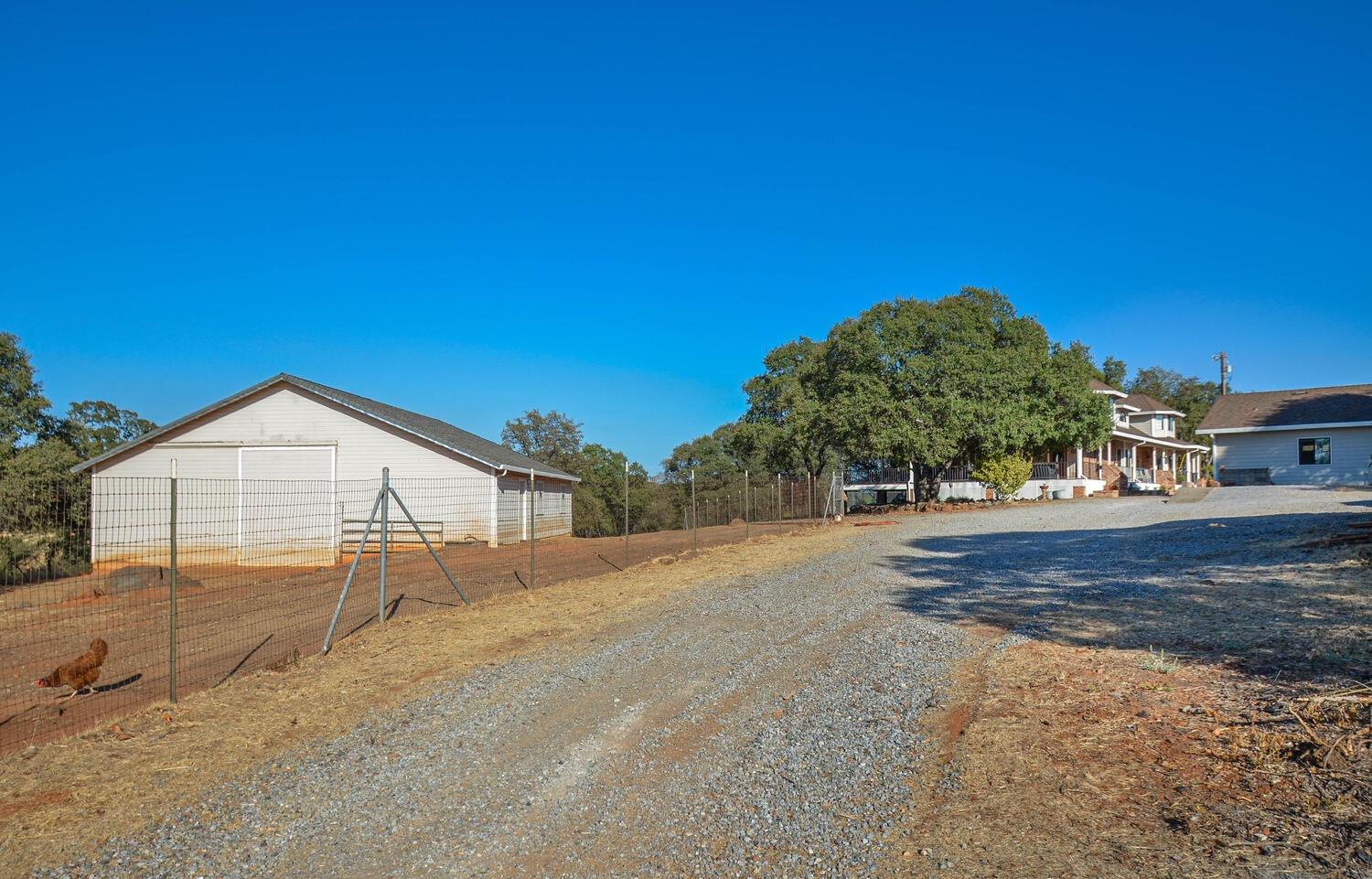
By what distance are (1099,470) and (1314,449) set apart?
27.8 ft

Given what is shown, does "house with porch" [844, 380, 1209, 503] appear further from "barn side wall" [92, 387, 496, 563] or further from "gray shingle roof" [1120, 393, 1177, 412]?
"barn side wall" [92, 387, 496, 563]

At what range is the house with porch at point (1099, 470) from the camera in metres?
35.7

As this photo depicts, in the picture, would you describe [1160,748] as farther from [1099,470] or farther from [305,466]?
Result: [1099,470]

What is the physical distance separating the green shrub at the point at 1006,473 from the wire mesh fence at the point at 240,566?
9787mm

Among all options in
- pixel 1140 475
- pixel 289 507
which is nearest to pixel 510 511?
pixel 289 507

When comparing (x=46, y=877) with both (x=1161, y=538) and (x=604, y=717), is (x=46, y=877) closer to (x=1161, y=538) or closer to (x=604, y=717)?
(x=604, y=717)

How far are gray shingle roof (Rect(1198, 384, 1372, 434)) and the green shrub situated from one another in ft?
36.1

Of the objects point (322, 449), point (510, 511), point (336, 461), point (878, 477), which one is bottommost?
point (510, 511)

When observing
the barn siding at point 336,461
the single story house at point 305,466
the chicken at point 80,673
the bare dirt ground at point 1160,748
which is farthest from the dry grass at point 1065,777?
the barn siding at point 336,461

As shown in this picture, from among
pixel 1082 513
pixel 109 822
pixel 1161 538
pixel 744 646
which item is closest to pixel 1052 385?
pixel 1082 513

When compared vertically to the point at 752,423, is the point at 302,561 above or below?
below

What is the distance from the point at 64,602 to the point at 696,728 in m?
12.8

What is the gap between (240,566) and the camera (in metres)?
19.1

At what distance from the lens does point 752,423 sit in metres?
37.4
